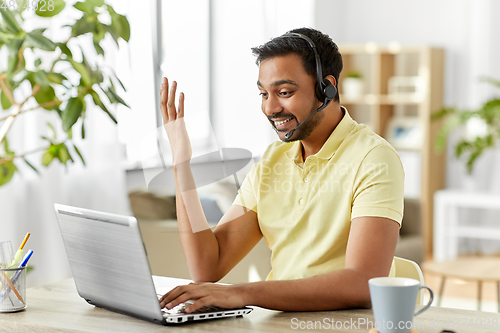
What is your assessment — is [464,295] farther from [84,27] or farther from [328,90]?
[84,27]

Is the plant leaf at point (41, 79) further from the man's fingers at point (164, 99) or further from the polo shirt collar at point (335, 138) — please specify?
the polo shirt collar at point (335, 138)

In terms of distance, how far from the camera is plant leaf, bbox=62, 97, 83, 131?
1.51 metres

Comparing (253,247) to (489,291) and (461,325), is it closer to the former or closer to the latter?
(461,325)

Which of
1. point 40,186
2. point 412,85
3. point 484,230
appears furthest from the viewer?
point 412,85

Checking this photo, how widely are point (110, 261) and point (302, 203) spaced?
45 cm

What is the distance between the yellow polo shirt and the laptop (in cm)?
26

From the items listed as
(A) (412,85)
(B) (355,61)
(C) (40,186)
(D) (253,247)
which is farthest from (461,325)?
(B) (355,61)

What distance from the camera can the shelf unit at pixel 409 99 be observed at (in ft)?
15.4

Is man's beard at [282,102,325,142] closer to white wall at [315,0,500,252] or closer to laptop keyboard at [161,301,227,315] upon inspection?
laptop keyboard at [161,301,227,315]

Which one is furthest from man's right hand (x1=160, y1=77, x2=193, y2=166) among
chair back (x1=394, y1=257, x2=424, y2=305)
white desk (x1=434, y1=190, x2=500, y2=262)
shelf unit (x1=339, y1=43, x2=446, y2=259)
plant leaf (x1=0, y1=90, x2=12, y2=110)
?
shelf unit (x1=339, y1=43, x2=446, y2=259)

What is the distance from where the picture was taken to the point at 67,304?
1126mm

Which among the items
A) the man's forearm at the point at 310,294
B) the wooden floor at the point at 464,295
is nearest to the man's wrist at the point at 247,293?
the man's forearm at the point at 310,294

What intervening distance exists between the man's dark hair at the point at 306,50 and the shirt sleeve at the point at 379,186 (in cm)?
20

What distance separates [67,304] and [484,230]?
380cm
